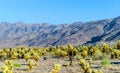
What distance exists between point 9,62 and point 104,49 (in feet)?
82.5

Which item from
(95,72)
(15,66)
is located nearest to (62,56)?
(15,66)

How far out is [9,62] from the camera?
1112 inches

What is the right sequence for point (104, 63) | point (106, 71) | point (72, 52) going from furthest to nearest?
point (72, 52) < point (104, 63) < point (106, 71)

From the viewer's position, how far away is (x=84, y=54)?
44.0 metres

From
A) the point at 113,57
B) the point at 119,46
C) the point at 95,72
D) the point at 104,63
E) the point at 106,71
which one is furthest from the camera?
the point at 119,46

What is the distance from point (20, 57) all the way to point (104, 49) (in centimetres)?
1253

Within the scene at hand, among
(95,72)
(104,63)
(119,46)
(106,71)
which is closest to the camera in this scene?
(95,72)

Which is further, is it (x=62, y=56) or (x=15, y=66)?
(x=62, y=56)

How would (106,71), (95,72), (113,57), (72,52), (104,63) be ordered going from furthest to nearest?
(72,52) → (113,57) → (104,63) → (106,71) → (95,72)

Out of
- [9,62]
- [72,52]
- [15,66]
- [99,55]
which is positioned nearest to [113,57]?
[99,55]

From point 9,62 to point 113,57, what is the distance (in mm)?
17356

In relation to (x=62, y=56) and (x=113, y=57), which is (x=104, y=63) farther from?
(x=62, y=56)

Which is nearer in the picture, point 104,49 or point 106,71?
point 106,71

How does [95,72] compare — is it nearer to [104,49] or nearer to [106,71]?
[106,71]
